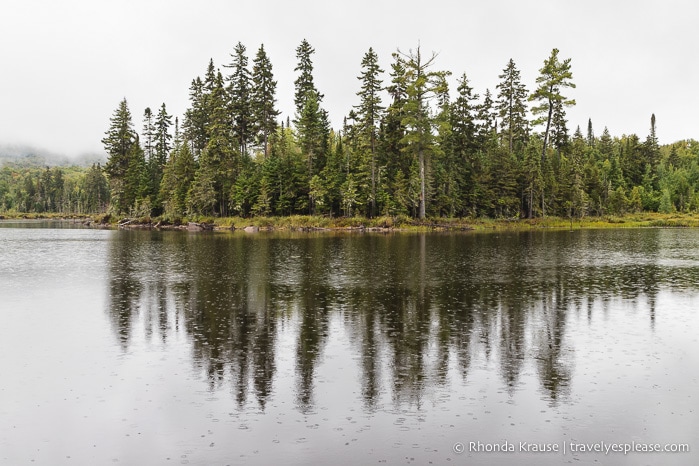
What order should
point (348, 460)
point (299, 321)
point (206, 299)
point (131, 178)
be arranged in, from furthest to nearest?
point (131, 178) → point (206, 299) → point (299, 321) → point (348, 460)

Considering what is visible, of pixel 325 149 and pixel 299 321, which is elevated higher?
pixel 325 149

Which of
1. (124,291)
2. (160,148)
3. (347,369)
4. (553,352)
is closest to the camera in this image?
(347,369)

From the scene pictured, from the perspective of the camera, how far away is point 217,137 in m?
93.3

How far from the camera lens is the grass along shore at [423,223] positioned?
267ft

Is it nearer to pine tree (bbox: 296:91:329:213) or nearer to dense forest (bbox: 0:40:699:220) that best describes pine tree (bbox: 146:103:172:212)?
dense forest (bbox: 0:40:699:220)

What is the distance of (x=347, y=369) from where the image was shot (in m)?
15.3

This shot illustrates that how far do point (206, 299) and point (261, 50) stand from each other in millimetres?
81467

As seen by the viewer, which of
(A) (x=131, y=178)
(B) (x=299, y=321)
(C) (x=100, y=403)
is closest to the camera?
(C) (x=100, y=403)

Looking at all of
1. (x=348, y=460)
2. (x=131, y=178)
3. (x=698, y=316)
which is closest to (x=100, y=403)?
(x=348, y=460)

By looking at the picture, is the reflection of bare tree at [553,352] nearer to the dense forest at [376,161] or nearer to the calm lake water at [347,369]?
the calm lake water at [347,369]

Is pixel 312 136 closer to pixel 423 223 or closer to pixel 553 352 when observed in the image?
pixel 423 223

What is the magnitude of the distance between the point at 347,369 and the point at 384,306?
884 cm

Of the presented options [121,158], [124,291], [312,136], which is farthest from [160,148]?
[124,291]

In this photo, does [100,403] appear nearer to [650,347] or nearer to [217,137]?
[650,347]
